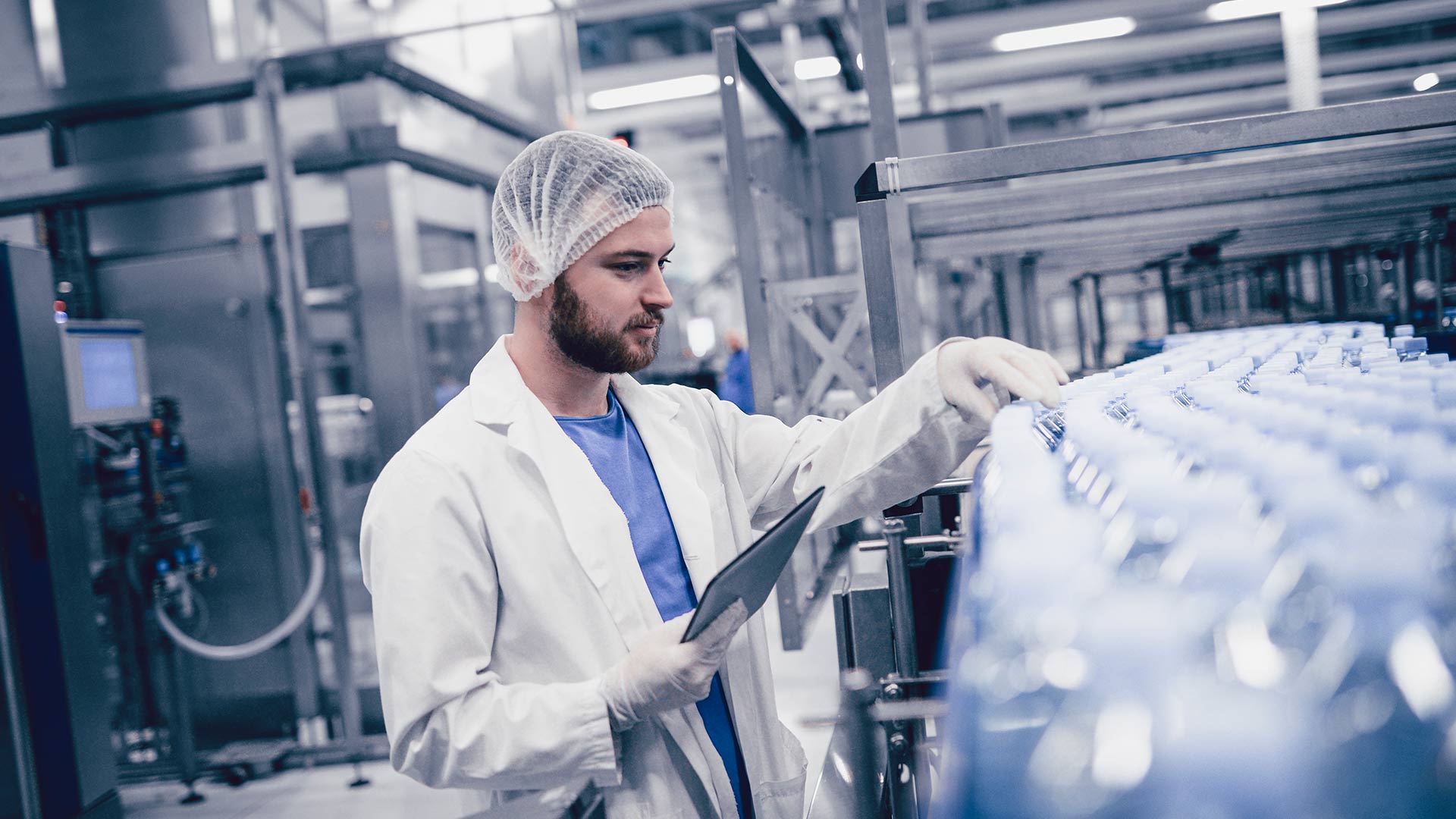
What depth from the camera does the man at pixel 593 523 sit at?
1270 millimetres

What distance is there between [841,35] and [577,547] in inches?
183

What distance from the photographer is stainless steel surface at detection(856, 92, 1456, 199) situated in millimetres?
1376

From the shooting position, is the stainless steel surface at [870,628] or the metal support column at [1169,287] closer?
the stainless steel surface at [870,628]

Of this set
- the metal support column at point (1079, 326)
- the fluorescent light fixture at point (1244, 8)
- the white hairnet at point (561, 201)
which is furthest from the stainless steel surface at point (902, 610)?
the fluorescent light fixture at point (1244, 8)

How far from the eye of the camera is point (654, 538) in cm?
155

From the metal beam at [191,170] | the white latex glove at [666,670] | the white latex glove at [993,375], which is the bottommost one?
the white latex glove at [666,670]

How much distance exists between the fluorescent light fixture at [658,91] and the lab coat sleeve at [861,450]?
7028mm

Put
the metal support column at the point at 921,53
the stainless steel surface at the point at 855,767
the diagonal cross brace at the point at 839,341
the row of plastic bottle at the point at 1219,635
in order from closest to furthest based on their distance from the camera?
1. the row of plastic bottle at the point at 1219,635
2. the stainless steel surface at the point at 855,767
3. the diagonal cross brace at the point at 839,341
4. the metal support column at the point at 921,53

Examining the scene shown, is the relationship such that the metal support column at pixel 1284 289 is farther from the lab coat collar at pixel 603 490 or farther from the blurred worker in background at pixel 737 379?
the blurred worker in background at pixel 737 379

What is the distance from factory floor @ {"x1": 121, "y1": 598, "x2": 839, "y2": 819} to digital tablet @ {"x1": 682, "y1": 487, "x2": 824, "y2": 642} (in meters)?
2.66

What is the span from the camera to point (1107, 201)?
1.96 meters

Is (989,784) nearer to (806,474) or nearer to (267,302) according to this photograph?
(806,474)

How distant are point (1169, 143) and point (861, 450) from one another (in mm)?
641

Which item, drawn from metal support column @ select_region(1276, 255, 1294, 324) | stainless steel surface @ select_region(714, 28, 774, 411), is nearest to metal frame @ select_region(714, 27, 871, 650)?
stainless steel surface @ select_region(714, 28, 774, 411)
